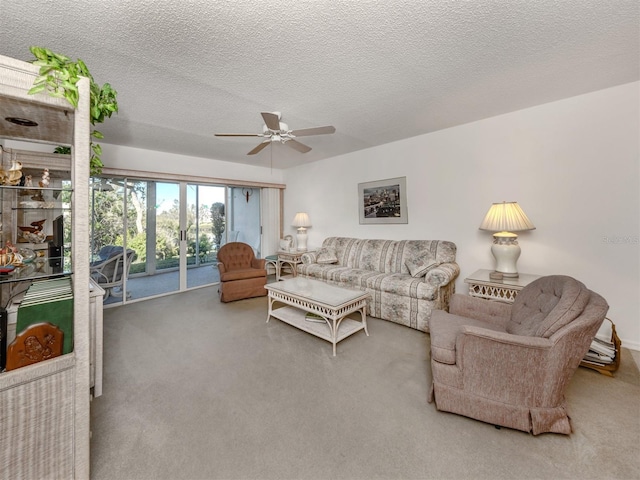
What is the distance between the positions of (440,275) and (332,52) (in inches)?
98.3

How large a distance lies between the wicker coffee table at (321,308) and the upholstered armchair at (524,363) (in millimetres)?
975

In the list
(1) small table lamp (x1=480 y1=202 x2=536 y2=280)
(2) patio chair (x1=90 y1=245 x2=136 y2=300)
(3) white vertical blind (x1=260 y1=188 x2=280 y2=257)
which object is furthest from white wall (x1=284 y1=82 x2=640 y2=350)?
(2) patio chair (x1=90 y1=245 x2=136 y2=300)

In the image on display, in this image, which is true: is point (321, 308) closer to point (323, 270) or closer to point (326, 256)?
point (323, 270)

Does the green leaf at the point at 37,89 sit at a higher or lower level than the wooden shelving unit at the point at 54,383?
higher

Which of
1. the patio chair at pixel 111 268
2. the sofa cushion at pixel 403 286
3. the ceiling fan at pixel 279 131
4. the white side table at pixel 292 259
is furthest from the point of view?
the white side table at pixel 292 259

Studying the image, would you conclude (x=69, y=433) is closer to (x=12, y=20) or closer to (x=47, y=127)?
(x=47, y=127)

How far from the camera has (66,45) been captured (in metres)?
1.72

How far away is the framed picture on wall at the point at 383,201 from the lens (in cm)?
402

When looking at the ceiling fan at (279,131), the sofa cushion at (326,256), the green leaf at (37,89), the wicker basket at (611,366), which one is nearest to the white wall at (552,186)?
the wicker basket at (611,366)

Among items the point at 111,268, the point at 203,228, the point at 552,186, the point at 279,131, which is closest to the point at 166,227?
the point at 203,228

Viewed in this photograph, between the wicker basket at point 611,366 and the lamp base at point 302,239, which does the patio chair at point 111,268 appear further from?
the wicker basket at point 611,366

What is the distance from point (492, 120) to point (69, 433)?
175 inches

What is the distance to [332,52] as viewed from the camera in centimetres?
181

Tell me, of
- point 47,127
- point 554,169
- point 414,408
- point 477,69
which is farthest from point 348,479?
point 554,169
